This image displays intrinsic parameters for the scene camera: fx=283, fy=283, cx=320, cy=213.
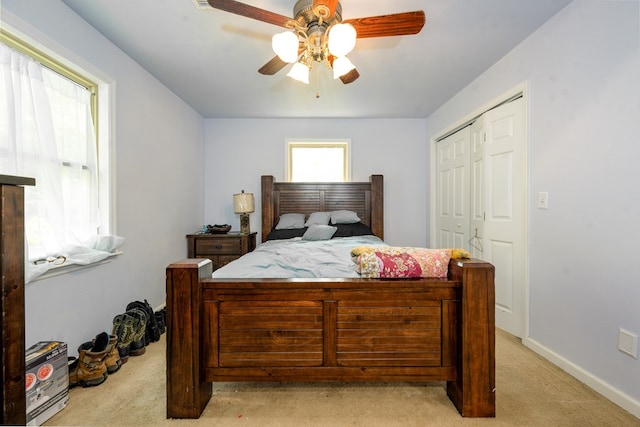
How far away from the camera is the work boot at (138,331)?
2.18 m

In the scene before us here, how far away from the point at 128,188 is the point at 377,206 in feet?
9.73

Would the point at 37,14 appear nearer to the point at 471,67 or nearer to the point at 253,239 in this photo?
the point at 253,239

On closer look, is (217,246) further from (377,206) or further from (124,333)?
(377,206)

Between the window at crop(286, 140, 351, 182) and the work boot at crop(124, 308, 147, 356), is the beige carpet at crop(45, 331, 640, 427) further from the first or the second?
the window at crop(286, 140, 351, 182)

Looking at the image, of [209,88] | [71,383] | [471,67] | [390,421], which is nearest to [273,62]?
[209,88]

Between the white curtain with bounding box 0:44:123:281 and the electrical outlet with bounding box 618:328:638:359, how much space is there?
3.31 meters

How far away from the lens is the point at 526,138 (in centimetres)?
228

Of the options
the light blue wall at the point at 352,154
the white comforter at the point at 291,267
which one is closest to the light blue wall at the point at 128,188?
the light blue wall at the point at 352,154

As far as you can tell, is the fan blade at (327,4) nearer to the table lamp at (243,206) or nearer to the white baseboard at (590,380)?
the white baseboard at (590,380)

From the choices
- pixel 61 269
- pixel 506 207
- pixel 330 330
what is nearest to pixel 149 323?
pixel 61 269

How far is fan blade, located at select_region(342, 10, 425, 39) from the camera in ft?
4.92

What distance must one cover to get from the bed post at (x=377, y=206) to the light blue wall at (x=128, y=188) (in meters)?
2.53

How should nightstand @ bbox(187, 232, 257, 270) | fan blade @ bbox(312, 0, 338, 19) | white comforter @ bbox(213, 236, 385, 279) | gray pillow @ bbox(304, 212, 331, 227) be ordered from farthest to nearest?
1. gray pillow @ bbox(304, 212, 331, 227)
2. nightstand @ bbox(187, 232, 257, 270)
3. white comforter @ bbox(213, 236, 385, 279)
4. fan blade @ bbox(312, 0, 338, 19)

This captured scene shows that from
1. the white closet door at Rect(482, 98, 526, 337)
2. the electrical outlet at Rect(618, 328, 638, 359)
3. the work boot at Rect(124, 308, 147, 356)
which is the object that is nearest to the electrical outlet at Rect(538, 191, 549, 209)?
the white closet door at Rect(482, 98, 526, 337)
